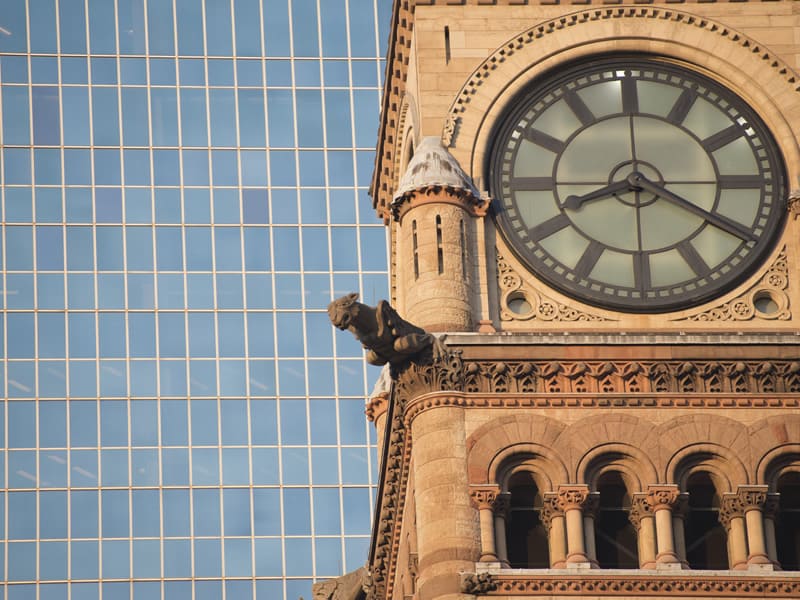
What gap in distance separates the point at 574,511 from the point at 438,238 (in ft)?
20.0

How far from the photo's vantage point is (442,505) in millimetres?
55000

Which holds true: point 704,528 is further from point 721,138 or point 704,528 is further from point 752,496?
point 721,138

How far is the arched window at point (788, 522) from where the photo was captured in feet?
183

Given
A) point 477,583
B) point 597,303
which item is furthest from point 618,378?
point 477,583

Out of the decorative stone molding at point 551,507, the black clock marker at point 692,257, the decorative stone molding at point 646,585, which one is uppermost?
the black clock marker at point 692,257

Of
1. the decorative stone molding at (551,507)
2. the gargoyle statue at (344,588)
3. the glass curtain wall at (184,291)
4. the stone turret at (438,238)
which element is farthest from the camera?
the glass curtain wall at (184,291)

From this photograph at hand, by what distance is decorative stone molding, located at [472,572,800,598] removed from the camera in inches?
2132

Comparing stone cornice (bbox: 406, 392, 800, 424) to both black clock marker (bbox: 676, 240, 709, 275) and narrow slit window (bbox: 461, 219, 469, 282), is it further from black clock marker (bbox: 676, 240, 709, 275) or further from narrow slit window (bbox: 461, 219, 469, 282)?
black clock marker (bbox: 676, 240, 709, 275)

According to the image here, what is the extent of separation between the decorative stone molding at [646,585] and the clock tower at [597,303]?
39 mm

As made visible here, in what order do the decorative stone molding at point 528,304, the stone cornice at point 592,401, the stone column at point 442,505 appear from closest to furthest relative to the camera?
the stone column at point 442,505 < the stone cornice at point 592,401 < the decorative stone molding at point 528,304

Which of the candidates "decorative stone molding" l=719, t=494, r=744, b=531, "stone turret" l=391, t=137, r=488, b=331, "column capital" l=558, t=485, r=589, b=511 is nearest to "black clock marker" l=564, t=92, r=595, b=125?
"stone turret" l=391, t=137, r=488, b=331

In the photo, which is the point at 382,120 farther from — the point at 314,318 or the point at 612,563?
the point at 314,318

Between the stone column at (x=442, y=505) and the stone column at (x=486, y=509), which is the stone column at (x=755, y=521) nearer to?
the stone column at (x=486, y=509)

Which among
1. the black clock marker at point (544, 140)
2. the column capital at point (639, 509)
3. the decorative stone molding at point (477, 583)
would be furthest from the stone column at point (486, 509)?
the black clock marker at point (544, 140)
